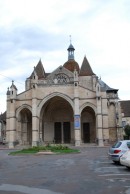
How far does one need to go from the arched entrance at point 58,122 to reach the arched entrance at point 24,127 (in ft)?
8.11

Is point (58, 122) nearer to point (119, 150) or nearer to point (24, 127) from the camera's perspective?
point (24, 127)

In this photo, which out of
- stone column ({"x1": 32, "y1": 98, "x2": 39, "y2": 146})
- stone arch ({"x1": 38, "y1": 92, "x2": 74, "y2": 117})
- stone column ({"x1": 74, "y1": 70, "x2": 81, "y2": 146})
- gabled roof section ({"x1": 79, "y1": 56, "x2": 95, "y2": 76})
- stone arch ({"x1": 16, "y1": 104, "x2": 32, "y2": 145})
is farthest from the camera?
gabled roof section ({"x1": 79, "y1": 56, "x2": 95, "y2": 76})

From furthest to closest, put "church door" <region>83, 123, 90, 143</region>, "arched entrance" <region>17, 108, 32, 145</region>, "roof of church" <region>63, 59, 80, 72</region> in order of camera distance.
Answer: "roof of church" <region>63, 59, 80, 72</region> < "church door" <region>83, 123, 90, 143</region> < "arched entrance" <region>17, 108, 32, 145</region>

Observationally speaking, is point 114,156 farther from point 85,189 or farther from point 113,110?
point 113,110

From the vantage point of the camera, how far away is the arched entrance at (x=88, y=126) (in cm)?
4378

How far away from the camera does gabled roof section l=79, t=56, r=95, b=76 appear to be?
4809 centimetres

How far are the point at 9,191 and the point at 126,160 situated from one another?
5656 mm

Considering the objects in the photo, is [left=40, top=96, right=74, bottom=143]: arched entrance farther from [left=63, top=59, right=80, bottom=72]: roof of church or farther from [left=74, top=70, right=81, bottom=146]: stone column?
[left=63, top=59, right=80, bottom=72]: roof of church

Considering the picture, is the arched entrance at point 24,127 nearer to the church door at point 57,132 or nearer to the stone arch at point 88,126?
the church door at point 57,132

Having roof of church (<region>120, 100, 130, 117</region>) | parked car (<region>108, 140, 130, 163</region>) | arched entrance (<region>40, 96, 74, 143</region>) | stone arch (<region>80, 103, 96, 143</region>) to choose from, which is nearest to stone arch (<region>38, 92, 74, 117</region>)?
arched entrance (<region>40, 96, 74, 143</region>)

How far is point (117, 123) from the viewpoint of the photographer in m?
45.2

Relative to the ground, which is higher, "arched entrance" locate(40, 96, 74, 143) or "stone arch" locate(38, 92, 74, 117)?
"stone arch" locate(38, 92, 74, 117)

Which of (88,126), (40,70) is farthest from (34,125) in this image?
(40,70)

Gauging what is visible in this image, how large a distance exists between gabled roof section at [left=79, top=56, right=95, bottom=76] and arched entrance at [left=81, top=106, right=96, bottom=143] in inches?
301
